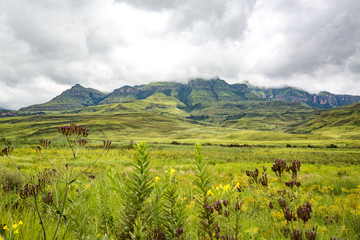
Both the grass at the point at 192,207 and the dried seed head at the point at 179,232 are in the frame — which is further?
the grass at the point at 192,207

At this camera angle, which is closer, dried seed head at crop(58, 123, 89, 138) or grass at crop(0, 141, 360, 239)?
grass at crop(0, 141, 360, 239)

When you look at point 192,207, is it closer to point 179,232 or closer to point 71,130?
point 179,232

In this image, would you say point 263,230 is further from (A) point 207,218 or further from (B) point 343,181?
(B) point 343,181

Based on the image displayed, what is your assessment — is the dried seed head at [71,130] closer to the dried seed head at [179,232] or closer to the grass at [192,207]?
the grass at [192,207]

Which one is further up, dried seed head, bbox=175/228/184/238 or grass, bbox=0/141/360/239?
dried seed head, bbox=175/228/184/238

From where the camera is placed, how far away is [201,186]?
2.02 m

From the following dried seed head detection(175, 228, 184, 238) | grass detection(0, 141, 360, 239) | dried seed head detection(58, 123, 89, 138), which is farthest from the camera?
dried seed head detection(58, 123, 89, 138)

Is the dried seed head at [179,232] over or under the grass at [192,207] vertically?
over

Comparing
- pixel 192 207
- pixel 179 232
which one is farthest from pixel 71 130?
pixel 192 207

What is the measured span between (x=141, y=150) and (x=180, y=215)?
2.27 ft

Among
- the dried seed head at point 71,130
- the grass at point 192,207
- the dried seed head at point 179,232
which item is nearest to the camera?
the dried seed head at point 179,232

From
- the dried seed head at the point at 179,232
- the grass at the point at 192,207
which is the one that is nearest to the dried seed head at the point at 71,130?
the grass at the point at 192,207

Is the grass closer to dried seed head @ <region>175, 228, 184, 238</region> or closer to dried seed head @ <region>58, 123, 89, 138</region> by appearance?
dried seed head @ <region>175, 228, 184, 238</region>

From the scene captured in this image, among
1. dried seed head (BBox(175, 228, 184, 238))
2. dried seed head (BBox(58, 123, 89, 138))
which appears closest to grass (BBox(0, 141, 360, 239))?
dried seed head (BBox(175, 228, 184, 238))
